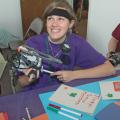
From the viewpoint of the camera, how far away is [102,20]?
8.46 feet

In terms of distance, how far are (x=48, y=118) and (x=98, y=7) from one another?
5.87ft

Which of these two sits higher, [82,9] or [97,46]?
[82,9]

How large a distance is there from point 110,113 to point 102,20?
1707 millimetres

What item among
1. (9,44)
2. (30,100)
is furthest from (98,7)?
(30,100)

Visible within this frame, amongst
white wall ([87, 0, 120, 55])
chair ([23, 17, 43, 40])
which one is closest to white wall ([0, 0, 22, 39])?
chair ([23, 17, 43, 40])

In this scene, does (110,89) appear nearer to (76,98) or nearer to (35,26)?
(76,98)

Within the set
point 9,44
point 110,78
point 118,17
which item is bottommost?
point 9,44

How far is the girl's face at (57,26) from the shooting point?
1429 millimetres

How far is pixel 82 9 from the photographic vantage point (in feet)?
11.1

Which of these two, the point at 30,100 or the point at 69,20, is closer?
the point at 30,100

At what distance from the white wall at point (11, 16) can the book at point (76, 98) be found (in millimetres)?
2249

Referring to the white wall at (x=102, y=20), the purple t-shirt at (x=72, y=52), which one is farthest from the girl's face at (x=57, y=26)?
the white wall at (x=102, y=20)

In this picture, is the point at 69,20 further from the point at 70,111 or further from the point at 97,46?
the point at 97,46

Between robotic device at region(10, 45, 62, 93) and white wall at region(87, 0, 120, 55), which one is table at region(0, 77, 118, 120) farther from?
white wall at region(87, 0, 120, 55)
